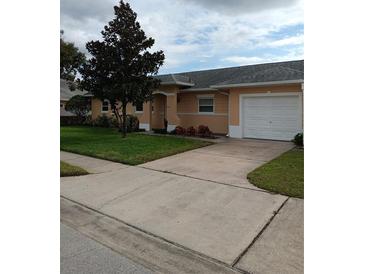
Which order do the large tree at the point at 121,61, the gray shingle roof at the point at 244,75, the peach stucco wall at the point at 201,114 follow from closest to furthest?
the large tree at the point at 121,61 < the gray shingle roof at the point at 244,75 < the peach stucco wall at the point at 201,114

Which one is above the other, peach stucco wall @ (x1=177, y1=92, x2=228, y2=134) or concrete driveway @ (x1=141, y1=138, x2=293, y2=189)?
peach stucco wall @ (x1=177, y1=92, x2=228, y2=134)

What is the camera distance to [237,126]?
48.7ft

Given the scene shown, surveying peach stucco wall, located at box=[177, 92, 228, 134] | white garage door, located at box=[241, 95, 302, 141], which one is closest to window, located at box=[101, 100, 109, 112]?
peach stucco wall, located at box=[177, 92, 228, 134]

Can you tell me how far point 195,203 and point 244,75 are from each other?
40.6ft

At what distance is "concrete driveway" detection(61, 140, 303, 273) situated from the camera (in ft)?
11.4

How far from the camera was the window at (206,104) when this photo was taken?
16969mm

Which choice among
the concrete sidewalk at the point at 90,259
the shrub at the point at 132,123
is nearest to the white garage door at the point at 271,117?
the shrub at the point at 132,123

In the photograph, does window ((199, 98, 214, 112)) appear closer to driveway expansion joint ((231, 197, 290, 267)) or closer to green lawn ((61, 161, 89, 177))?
green lawn ((61, 161, 89, 177))

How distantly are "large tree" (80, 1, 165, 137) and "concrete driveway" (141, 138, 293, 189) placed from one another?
482cm

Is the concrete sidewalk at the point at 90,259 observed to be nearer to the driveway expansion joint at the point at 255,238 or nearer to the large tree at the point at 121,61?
the driveway expansion joint at the point at 255,238

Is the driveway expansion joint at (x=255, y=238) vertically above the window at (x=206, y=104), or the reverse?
the window at (x=206, y=104)
